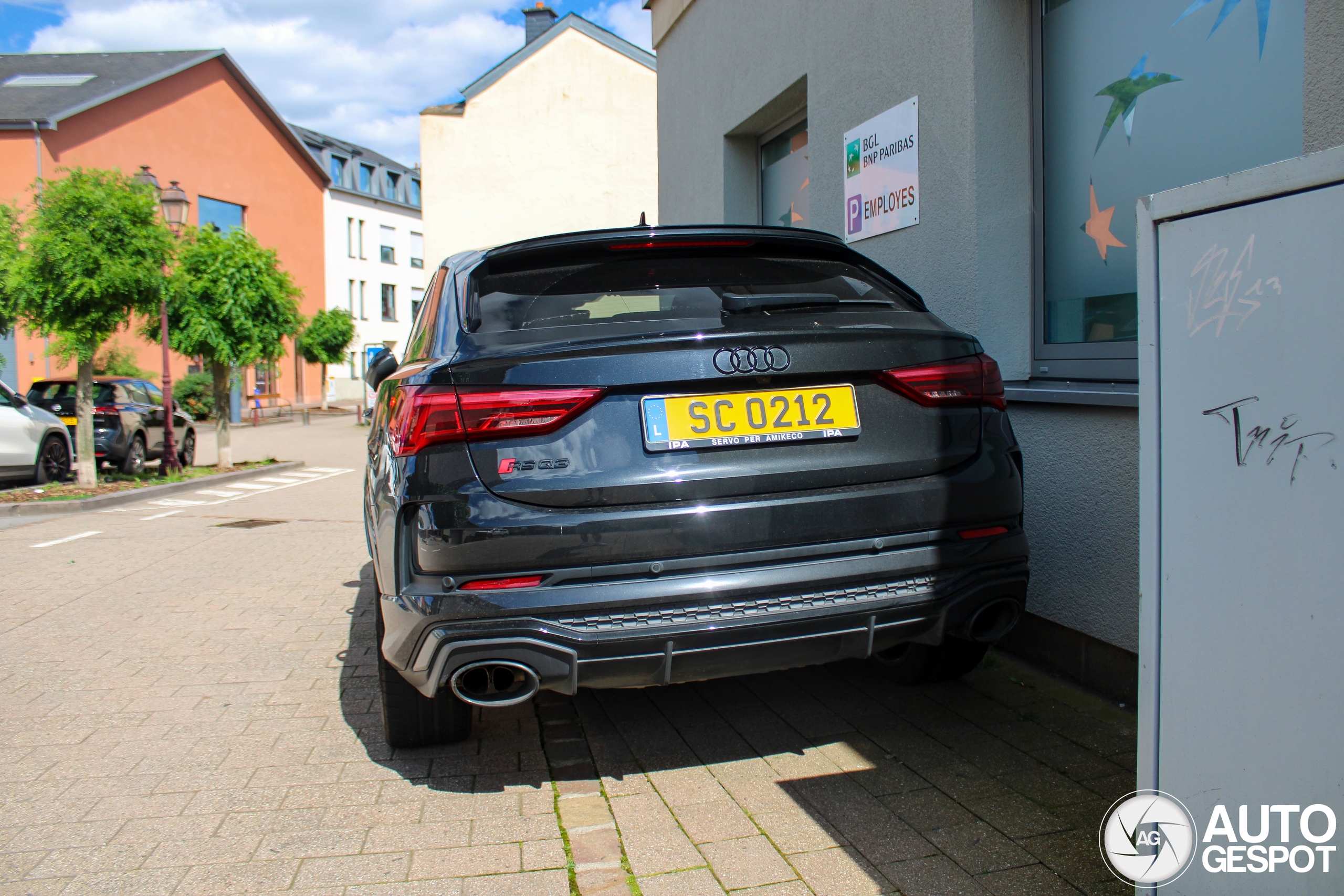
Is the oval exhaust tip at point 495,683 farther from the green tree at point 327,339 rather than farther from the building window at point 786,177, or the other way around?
the green tree at point 327,339

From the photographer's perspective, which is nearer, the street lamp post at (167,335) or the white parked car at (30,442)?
the white parked car at (30,442)

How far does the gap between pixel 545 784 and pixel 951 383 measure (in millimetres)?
1735

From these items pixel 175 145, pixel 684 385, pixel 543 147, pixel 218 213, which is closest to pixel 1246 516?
pixel 684 385

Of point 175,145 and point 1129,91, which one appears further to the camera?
point 175,145

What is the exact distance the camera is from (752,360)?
8.45ft

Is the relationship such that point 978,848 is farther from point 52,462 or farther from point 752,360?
point 52,462

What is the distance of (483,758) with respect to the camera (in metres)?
3.27

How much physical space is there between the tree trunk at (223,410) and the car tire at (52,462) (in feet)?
8.92

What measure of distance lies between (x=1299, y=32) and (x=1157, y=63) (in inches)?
26.1

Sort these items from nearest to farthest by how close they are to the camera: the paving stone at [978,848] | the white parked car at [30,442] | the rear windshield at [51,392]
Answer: the paving stone at [978,848] → the white parked car at [30,442] → the rear windshield at [51,392]

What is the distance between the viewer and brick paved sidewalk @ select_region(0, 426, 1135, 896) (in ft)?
8.13

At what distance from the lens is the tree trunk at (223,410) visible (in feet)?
56.1

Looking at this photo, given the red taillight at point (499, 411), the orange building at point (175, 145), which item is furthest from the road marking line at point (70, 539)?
the orange building at point (175, 145)

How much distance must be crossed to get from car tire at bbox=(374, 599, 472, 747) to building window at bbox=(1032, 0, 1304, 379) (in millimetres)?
2687
